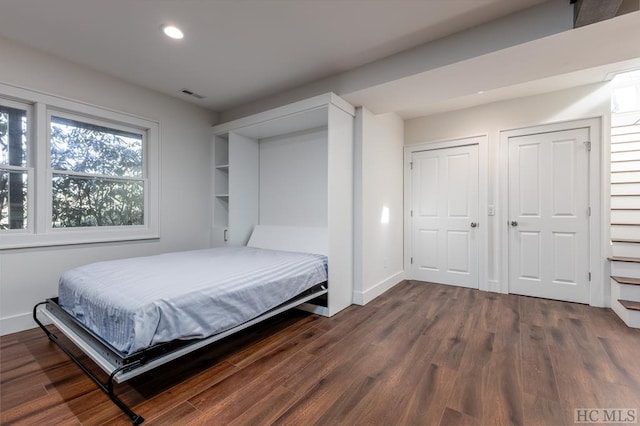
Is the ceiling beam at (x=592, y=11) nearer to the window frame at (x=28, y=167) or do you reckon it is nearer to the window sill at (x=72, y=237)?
the window sill at (x=72, y=237)

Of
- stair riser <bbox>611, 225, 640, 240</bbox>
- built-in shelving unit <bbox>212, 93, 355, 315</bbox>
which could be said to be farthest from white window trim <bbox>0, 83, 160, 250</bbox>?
stair riser <bbox>611, 225, 640, 240</bbox>

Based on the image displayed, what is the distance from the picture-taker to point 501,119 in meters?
3.72

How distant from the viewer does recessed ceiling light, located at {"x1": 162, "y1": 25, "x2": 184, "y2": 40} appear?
225 cm

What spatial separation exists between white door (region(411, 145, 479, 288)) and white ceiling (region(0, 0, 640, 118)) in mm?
1294

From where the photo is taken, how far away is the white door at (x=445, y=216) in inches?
155

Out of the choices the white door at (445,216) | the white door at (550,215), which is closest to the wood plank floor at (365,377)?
the white door at (550,215)

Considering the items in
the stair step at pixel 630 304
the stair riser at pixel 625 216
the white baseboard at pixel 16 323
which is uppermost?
the stair riser at pixel 625 216

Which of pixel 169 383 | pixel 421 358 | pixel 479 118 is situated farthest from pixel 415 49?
pixel 169 383

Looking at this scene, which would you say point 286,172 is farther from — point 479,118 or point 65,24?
point 479,118

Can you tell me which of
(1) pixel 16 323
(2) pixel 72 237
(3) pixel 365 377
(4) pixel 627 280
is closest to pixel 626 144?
(4) pixel 627 280

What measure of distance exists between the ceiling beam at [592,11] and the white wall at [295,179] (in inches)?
93.8

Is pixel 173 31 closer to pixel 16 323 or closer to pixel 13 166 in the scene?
pixel 13 166

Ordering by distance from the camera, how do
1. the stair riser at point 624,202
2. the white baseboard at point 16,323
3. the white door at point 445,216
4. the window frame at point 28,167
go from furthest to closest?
the white door at point 445,216 < the stair riser at point 624,202 < the window frame at point 28,167 < the white baseboard at point 16,323

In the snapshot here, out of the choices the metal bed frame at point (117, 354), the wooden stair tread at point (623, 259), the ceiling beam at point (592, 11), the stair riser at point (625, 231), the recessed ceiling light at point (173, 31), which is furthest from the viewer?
the stair riser at point (625, 231)
